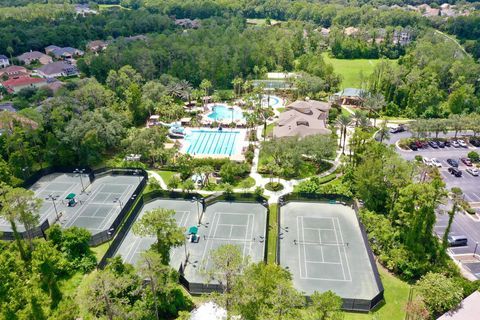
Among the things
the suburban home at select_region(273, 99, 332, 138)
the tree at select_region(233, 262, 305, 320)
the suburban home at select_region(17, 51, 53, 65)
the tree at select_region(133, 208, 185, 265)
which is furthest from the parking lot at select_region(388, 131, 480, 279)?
the suburban home at select_region(17, 51, 53, 65)

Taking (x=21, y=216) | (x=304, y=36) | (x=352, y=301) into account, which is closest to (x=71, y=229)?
(x=21, y=216)

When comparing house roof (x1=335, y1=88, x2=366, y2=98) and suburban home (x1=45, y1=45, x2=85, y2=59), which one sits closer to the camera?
house roof (x1=335, y1=88, x2=366, y2=98)

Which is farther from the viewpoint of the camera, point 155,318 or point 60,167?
point 60,167

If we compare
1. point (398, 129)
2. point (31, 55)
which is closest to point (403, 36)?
point (398, 129)

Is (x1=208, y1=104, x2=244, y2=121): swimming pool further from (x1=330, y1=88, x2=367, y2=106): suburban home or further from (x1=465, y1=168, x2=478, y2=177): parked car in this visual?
(x1=465, y1=168, x2=478, y2=177): parked car

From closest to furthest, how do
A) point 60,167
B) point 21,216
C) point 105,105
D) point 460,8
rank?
point 21,216
point 60,167
point 105,105
point 460,8

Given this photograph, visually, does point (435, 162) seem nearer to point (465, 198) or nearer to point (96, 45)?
point (465, 198)

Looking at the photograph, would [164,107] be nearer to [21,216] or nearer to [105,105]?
[105,105]
